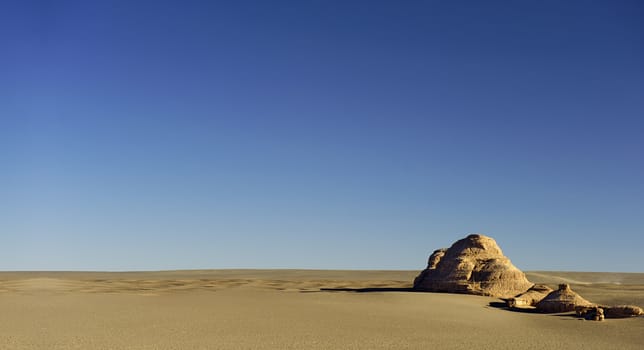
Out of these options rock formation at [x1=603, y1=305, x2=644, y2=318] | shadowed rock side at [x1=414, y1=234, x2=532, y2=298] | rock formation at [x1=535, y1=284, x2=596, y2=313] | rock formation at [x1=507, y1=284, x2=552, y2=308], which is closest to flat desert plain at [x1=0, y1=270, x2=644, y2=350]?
rock formation at [x1=603, y1=305, x2=644, y2=318]

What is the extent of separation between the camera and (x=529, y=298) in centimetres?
2238

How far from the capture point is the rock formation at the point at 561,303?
787 inches

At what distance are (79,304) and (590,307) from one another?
52.9ft

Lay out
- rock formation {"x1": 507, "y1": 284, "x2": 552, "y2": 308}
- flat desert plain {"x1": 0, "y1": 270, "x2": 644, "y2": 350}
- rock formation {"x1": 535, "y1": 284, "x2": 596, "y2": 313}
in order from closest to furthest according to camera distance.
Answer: flat desert plain {"x1": 0, "y1": 270, "x2": 644, "y2": 350}
rock formation {"x1": 535, "y1": 284, "x2": 596, "y2": 313}
rock formation {"x1": 507, "y1": 284, "x2": 552, "y2": 308}

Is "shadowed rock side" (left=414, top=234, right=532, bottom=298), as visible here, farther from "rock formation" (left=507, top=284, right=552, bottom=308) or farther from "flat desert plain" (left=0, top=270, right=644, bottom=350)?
"flat desert plain" (left=0, top=270, right=644, bottom=350)

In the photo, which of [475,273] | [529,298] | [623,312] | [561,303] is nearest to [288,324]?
[561,303]

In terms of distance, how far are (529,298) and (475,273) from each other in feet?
9.42

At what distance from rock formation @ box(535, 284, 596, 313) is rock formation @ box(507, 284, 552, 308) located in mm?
742

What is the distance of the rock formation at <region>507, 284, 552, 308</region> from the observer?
69.5ft

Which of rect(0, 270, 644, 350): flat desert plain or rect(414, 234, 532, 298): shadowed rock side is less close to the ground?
rect(414, 234, 532, 298): shadowed rock side

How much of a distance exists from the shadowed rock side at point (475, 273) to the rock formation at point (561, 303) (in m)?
3.69

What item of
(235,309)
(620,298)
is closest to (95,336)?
(235,309)

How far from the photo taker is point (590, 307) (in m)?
19.4

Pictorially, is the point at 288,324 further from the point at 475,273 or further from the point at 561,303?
the point at 475,273
